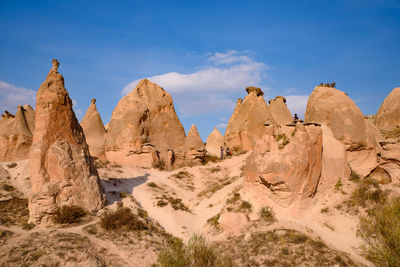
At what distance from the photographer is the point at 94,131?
2498 centimetres

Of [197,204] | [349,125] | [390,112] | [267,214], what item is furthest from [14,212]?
[390,112]

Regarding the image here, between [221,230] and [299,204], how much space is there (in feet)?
9.65

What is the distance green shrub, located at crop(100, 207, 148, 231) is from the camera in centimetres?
1093

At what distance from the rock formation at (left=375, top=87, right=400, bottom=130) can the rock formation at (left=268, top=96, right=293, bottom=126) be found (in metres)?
7.48

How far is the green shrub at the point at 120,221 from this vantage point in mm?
10926

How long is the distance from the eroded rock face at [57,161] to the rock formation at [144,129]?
8.48 metres

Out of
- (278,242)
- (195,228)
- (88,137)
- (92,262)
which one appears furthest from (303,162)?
(88,137)

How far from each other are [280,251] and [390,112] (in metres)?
23.1

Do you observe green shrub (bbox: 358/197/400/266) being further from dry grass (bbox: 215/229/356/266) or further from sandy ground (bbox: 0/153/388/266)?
sandy ground (bbox: 0/153/388/266)

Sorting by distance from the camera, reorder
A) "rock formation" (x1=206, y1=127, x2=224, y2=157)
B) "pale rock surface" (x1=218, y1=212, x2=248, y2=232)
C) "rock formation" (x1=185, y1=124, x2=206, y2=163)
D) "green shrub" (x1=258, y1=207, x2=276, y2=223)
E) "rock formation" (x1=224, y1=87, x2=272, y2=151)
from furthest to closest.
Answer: "rock formation" (x1=206, y1=127, x2=224, y2=157) < "rock formation" (x1=224, y1=87, x2=272, y2=151) < "rock formation" (x1=185, y1=124, x2=206, y2=163) < "pale rock surface" (x1=218, y1=212, x2=248, y2=232) < "green shrub" (x1=258, y1=207, x2=276, y2=223)

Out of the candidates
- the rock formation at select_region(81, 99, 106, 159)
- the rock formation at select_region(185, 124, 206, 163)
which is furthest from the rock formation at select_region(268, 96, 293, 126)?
the rock formation at select_region(81, 99, 106, 159)

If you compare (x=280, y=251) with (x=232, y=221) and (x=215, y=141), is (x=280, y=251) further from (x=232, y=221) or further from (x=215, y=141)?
(x=215, y=141)

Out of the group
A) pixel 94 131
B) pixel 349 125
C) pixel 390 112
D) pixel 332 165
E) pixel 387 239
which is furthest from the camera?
pixel 390 112

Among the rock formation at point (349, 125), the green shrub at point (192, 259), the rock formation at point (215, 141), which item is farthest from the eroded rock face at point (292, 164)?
the rock formation at point (215, 141)
